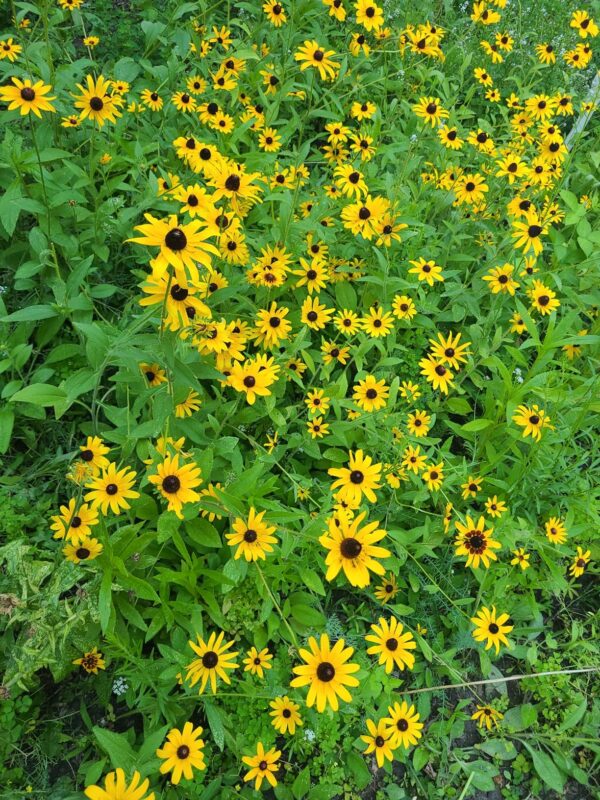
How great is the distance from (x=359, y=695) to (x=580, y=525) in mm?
1165

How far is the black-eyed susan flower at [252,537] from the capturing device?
73.3 inches

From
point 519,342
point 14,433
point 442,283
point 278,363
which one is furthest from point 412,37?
point 14,433

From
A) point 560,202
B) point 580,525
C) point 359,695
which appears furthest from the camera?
point 560,202

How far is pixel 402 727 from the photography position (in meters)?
2.01

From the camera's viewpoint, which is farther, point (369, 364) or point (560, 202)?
point (560, 202)

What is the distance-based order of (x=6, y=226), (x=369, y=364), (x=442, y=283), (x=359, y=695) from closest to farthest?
(x=359, y=695), (x=6, y=226), (x=369, y=364), (x=442, y=283)

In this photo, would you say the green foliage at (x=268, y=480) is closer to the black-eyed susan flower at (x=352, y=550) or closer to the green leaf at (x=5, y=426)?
the green leaf at (x=5, y=426)

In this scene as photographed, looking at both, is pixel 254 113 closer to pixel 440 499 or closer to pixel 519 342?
pixel 519 342

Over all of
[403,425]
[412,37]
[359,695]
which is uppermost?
[412,37]

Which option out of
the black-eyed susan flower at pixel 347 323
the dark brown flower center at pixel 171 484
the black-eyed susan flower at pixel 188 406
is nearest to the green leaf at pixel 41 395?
the black-eyed susan flower at pixel 188 406

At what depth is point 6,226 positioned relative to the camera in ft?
7.69

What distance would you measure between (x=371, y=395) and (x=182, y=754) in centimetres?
143

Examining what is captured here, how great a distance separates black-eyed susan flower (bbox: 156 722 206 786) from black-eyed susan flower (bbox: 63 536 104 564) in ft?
1.75

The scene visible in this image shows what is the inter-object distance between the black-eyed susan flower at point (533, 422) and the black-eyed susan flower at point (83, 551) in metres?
1.65
